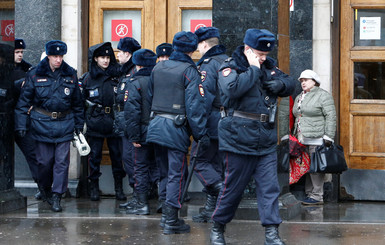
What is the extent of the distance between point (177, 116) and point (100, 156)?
2864mm

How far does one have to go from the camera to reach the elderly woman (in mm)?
9625

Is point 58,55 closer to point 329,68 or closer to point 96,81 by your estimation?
point 96,81

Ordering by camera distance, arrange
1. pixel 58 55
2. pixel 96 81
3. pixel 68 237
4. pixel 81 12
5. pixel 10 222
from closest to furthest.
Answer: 1. pixel 68 237
2. pixel 10 222
3. pixel 58 55
4. pixel 96 81
5. pixel 81 12

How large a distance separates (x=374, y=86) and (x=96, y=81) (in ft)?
12.1

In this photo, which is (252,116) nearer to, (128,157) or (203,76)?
(203,76)

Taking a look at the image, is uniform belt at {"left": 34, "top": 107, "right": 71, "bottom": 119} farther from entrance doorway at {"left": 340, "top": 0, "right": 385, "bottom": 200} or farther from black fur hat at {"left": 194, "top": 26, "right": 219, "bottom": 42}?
entrance doorway at {"left": 340, "top": 0, "right": 385, "bottom": 200}

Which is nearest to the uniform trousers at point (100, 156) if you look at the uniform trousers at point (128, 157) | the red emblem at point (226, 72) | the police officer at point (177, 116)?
the uniform trousers at point (128, 157)

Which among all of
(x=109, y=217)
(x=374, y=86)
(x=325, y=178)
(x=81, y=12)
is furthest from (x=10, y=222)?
(x=374, y=86)

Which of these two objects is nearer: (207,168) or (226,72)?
(226,72)

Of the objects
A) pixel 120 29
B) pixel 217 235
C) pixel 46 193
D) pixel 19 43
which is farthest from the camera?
pixel 120 29

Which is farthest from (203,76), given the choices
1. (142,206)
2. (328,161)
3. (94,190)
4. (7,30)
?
(94,190)

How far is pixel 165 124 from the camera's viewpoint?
294 inches

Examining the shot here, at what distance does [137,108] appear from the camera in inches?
329

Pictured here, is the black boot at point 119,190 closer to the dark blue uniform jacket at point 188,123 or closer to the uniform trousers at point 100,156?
the uniform trousers at point 100,156
